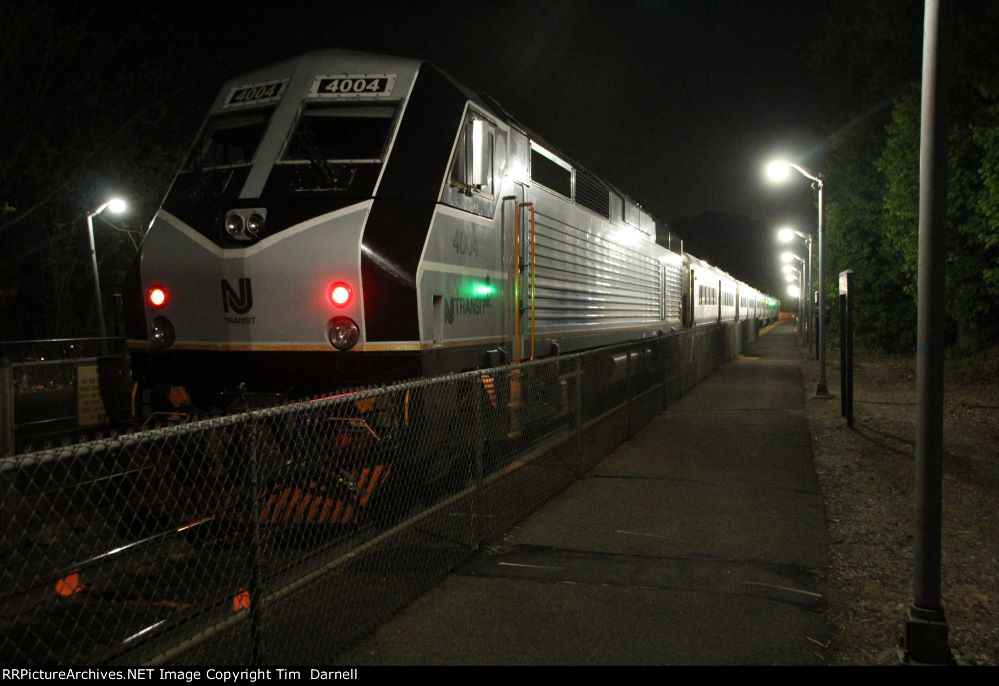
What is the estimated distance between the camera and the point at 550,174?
401 inches

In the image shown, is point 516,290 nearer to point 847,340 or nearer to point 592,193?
point 592,193

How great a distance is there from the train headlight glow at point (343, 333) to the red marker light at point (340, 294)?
0.13 meters

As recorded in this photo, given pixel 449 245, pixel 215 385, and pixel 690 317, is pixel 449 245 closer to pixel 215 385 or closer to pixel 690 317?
pixel 215 385

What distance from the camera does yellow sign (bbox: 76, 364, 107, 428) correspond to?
1035 centimetres

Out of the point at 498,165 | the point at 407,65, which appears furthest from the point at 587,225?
the point at 407,65

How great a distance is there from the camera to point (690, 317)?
921 inches

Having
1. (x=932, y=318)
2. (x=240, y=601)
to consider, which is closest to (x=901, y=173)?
(x=932, y=318)

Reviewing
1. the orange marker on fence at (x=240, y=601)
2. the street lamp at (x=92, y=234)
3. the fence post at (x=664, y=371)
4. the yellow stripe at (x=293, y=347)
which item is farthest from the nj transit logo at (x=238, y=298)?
the street lamp at (x=92, y=234)

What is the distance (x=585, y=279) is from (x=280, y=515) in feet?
23.7

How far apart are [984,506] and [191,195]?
7709 millimetres

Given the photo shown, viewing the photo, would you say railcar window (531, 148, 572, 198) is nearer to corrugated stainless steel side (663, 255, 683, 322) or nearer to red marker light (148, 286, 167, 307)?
red marker light (148, 286, 167, 307)

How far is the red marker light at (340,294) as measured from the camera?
622 cm

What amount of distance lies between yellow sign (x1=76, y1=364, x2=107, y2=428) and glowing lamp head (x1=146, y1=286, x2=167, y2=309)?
13.5 feet

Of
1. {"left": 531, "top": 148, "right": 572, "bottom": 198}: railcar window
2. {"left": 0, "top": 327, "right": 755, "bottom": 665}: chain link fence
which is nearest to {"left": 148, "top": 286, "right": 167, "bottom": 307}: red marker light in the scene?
{"left": 0, "top": 327, "right": 755, "bottom": 665}: chain link fence
